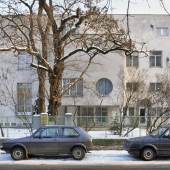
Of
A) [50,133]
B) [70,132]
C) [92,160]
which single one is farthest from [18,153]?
[92,160]

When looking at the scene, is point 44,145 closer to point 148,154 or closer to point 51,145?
point 51,145

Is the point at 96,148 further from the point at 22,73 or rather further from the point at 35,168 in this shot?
the point at 22,73

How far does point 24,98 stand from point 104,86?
8.20 m

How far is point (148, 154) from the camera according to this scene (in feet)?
74.0

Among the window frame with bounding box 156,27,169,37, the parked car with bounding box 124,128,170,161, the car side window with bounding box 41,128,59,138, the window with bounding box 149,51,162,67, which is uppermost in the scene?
the window frame with bounding box 156,27,169,37

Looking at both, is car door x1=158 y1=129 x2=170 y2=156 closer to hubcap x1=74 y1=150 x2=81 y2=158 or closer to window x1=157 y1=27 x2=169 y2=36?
hubcap x1=74 y1=150 x2=81 y2=158

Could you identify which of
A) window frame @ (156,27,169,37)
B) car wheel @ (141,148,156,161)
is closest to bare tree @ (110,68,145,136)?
window frame @ (156,27,169,37)

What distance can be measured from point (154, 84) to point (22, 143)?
35.2m

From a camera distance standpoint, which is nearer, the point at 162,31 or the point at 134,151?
the point at 134,151

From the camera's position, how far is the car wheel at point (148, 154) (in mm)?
22494

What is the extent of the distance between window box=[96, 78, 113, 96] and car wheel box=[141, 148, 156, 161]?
29.6m

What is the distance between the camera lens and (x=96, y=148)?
2791cm

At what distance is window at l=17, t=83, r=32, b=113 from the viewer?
50678 mm

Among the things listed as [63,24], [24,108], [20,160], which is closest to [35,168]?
[20,160]
